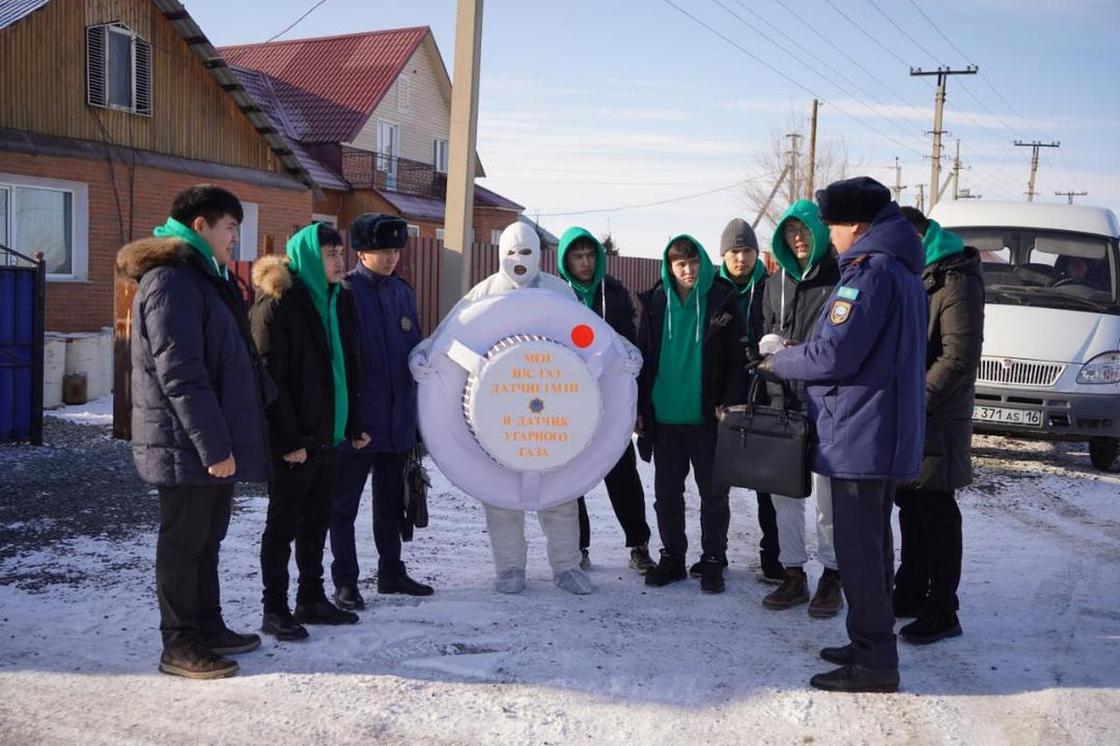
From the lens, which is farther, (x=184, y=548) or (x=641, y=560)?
(x=641, y=560)

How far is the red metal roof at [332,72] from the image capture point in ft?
92.2

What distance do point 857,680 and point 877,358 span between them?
4.15 ft

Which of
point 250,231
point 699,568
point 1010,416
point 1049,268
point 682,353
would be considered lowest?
point 699,568

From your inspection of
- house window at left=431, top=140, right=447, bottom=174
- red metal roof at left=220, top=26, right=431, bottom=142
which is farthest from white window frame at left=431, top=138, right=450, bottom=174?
red metal roof at left=220, top=26, right=431, bottom=142

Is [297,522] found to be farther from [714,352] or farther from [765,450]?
[714,352]

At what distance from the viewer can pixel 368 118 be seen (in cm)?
2798

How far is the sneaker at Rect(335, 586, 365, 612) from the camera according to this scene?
195 inches

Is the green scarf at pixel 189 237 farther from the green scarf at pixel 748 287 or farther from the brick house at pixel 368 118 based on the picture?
the brick house at pixel 368 118

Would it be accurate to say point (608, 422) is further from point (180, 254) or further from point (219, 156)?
point (219, 156)

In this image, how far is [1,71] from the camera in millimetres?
14109

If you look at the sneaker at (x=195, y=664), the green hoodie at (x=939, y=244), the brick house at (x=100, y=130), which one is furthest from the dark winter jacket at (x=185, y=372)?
the brick house at (x=100, y=130)

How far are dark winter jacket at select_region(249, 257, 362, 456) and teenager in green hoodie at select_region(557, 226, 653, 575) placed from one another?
1.58 metres

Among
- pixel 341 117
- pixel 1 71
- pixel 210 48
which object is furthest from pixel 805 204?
pixel 341 117

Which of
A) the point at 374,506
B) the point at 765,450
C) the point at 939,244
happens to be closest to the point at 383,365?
the point at 374,506
